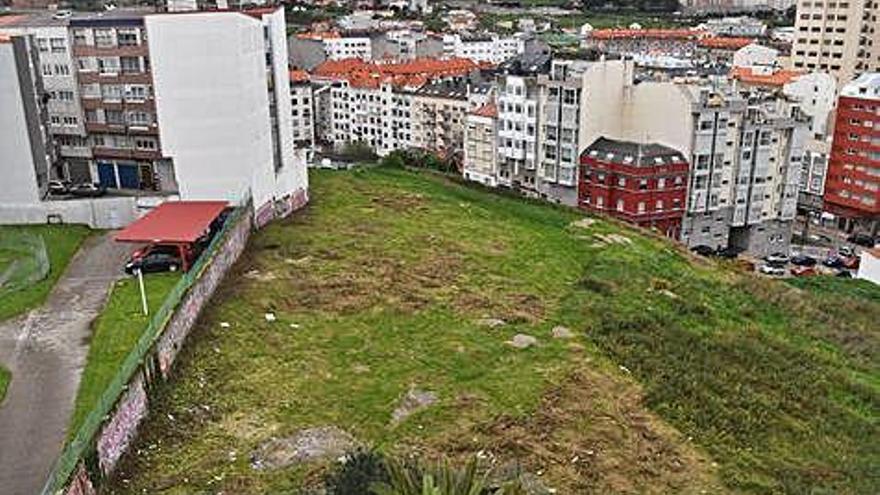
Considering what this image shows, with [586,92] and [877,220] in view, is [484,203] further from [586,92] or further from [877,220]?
[877,220]

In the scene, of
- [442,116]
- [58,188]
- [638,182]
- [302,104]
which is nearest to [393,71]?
[302,104]

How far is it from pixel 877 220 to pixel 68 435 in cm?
8391

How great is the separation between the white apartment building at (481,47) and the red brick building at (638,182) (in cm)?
8662

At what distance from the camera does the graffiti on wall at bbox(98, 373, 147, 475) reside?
2159 cm

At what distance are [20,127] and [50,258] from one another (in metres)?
7.64

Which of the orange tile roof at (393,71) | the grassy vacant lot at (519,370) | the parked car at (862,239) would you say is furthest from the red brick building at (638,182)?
the orange tile roof at (393,71)

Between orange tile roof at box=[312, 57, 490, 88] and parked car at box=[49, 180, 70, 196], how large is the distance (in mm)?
70272

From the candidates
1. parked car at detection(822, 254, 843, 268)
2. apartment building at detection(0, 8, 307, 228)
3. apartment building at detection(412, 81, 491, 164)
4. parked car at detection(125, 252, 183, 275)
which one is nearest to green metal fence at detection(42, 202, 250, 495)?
parked car at detection(125, 252, 183, 275)

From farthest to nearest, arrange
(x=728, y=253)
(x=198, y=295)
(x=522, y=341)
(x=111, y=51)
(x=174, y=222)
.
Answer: (x=728, y=253) < (x=111, y=51) < (x=174, y=222) < (x=522, y=341) < (x=198, y=295)

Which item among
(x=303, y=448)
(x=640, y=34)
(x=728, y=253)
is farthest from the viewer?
(x=640, y=34)

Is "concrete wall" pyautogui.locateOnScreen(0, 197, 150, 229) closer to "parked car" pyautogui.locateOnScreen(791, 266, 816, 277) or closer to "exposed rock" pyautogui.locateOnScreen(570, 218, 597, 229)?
"exposed rock" pyautogui.locateOnScreen(570, 218, 597, 229)

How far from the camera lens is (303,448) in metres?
24.6

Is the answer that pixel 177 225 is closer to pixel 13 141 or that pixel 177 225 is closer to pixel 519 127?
pixel 13 141

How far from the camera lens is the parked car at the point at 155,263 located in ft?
116
